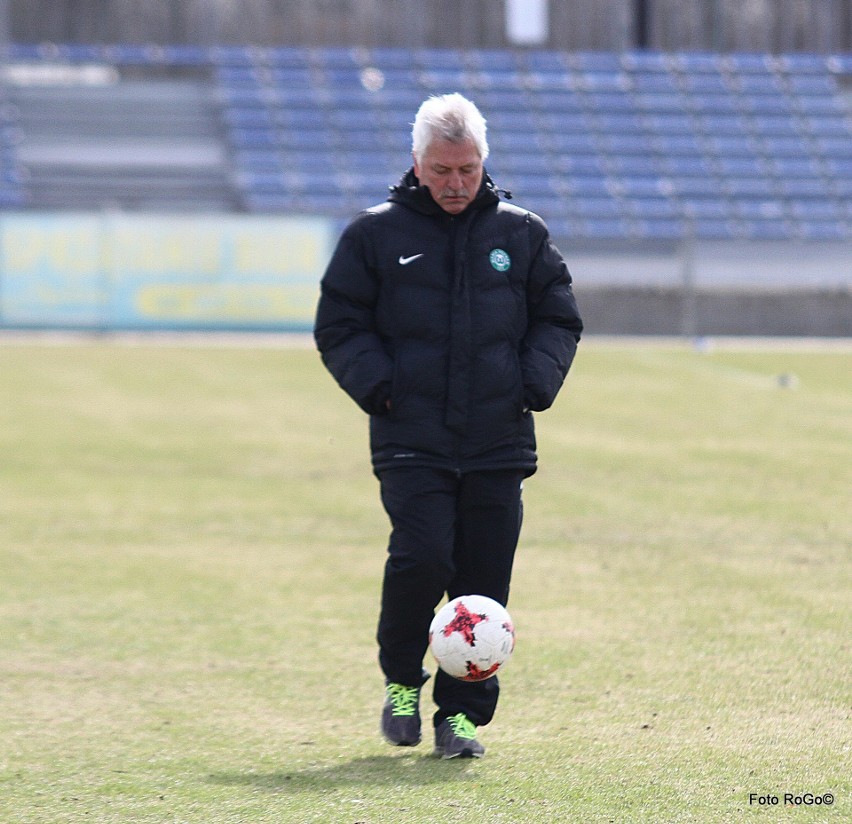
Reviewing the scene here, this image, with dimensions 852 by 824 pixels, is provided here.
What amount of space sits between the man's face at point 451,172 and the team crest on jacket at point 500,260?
0.17 metres

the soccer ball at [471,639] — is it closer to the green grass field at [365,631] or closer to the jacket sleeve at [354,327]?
the green grass field at [365,631]

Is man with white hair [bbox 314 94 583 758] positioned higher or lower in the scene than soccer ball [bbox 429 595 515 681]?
higher

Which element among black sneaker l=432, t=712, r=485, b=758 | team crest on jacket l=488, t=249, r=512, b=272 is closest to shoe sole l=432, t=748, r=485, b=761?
black sneaker l=432, t=712, r=485, b=758

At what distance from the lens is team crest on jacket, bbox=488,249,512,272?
4852 mm

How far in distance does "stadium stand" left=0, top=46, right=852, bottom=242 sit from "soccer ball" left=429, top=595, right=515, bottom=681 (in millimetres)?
25955

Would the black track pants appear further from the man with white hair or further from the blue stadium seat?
the blue stadium seat

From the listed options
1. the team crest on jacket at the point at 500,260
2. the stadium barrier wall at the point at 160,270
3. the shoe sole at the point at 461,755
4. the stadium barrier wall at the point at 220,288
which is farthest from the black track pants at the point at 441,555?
the stadium barrier wall at the point at 160,270

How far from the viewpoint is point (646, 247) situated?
28922 millimetres

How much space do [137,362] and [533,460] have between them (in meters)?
17.4

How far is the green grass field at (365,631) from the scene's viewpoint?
446 cm

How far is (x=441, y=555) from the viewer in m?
4.88

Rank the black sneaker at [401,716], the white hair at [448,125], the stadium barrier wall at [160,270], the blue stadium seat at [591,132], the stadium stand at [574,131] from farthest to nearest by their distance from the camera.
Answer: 1. the blue stadium seat at [591,132]
2. the stadium stand at [574,131]
3. the stadium barrier wall at [160,270]
4. the black sneaker at [401,716]
5. the white hair at [448,125]

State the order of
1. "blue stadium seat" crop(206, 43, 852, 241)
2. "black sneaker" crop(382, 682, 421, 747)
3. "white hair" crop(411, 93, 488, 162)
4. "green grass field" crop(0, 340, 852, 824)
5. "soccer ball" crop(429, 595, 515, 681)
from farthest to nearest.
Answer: "blue stadium seat" crop(206, 43, 852, 241)
"black sneaker" crop(382, 682, 421, 747)
"soccer ball" crop(429, 595, 515, 681)
"white hair" crop(411, 93, 488, 162)
"green grass field" crop(0, 340, 852, 824)

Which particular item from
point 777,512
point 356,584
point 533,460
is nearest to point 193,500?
point 356,584
